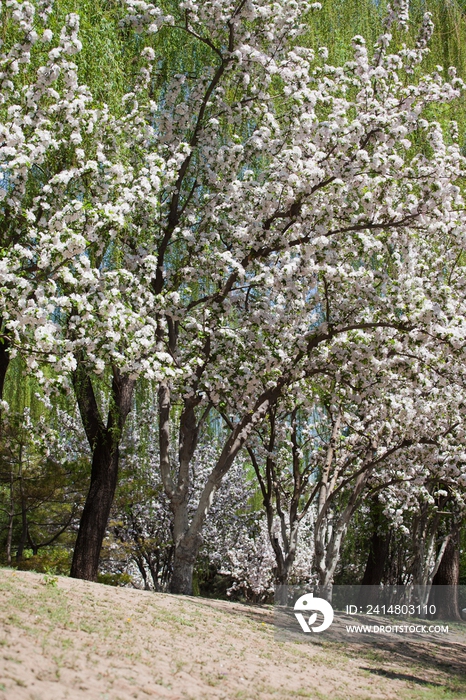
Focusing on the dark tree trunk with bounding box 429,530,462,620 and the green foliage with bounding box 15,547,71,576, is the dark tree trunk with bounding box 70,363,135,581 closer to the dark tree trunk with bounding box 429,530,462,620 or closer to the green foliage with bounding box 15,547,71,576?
the green foliage with bounding box 15,547,71,576

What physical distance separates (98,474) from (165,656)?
3.66 metres

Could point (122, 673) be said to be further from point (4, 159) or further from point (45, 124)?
point (45, 124)

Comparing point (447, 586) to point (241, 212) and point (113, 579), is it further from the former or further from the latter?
point (241, 212)

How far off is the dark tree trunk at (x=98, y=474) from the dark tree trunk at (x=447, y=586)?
1002 centimetres

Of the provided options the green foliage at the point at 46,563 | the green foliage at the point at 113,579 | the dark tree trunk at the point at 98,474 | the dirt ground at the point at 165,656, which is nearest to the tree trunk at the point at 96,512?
the dark tree trunk at the point at 98,474

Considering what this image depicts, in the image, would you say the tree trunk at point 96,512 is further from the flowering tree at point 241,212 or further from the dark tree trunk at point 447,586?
the dark tree trunk at point 447,586

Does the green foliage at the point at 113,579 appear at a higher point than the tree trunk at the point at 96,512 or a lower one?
lower

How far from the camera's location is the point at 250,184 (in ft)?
29.1

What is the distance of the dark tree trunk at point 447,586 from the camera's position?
17.0 metres

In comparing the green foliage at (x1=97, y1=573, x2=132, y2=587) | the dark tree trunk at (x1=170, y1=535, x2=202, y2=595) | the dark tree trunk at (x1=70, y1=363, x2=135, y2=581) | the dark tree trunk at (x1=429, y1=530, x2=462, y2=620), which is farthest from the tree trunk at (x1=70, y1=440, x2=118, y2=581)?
the dark tree trunk at (x1=429, y1=530, x2=462, y2=620)

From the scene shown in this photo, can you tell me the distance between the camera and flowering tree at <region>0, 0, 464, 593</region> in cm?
743

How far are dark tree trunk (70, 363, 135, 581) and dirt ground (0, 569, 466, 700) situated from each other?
3.14ft

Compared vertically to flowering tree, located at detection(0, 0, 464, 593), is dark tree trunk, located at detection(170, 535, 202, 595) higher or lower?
lower

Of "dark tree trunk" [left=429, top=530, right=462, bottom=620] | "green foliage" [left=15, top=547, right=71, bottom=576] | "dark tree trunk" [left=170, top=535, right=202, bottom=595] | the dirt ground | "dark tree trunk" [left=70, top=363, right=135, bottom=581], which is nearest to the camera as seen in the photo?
the dirt ground
